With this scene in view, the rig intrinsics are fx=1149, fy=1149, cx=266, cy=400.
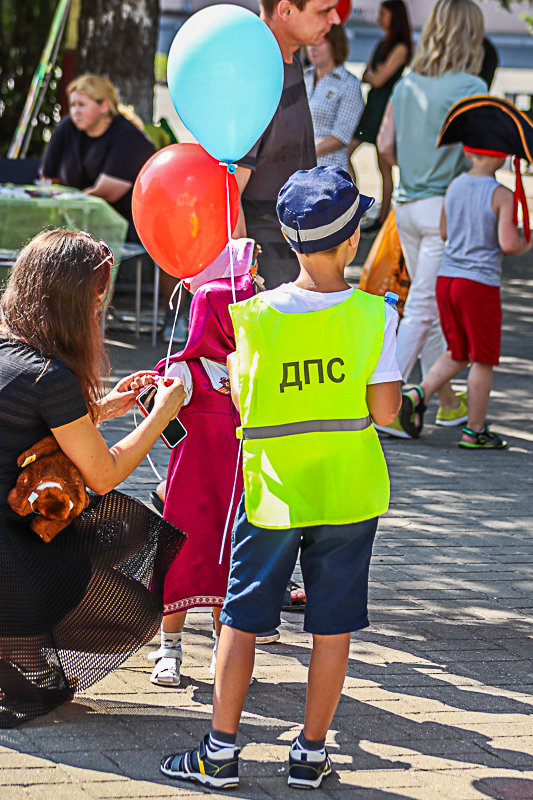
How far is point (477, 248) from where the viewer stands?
6.57 meters

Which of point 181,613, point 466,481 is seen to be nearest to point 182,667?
point 181,613

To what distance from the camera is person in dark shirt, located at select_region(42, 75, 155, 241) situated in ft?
29.4

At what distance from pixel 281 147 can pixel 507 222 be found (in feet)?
8.22

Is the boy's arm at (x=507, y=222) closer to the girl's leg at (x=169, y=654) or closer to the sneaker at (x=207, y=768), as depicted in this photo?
the girl's leg at (x=169, y=654)

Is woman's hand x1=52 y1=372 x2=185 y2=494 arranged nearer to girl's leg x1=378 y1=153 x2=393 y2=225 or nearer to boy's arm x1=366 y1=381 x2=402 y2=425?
boy's arm x1=366 y1=381 x2=402 y2=425

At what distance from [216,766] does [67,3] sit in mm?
9354

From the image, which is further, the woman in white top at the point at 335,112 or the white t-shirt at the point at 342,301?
the woman in white top at the point at 335,112

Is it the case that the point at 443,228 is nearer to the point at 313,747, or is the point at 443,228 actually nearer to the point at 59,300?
the point at 59,300

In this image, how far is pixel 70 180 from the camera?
936cm

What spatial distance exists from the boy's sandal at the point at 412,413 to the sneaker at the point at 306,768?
3.84 meters

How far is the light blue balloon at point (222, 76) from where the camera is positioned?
139 inches

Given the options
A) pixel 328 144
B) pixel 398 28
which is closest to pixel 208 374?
pixel 328 144

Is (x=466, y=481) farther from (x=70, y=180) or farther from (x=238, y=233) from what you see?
(x=70, y=180)

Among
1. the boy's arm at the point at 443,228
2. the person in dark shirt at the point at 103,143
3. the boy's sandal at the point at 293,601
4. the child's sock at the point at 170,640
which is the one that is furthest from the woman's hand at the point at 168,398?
the person in dark shirt at the point at 103,143
